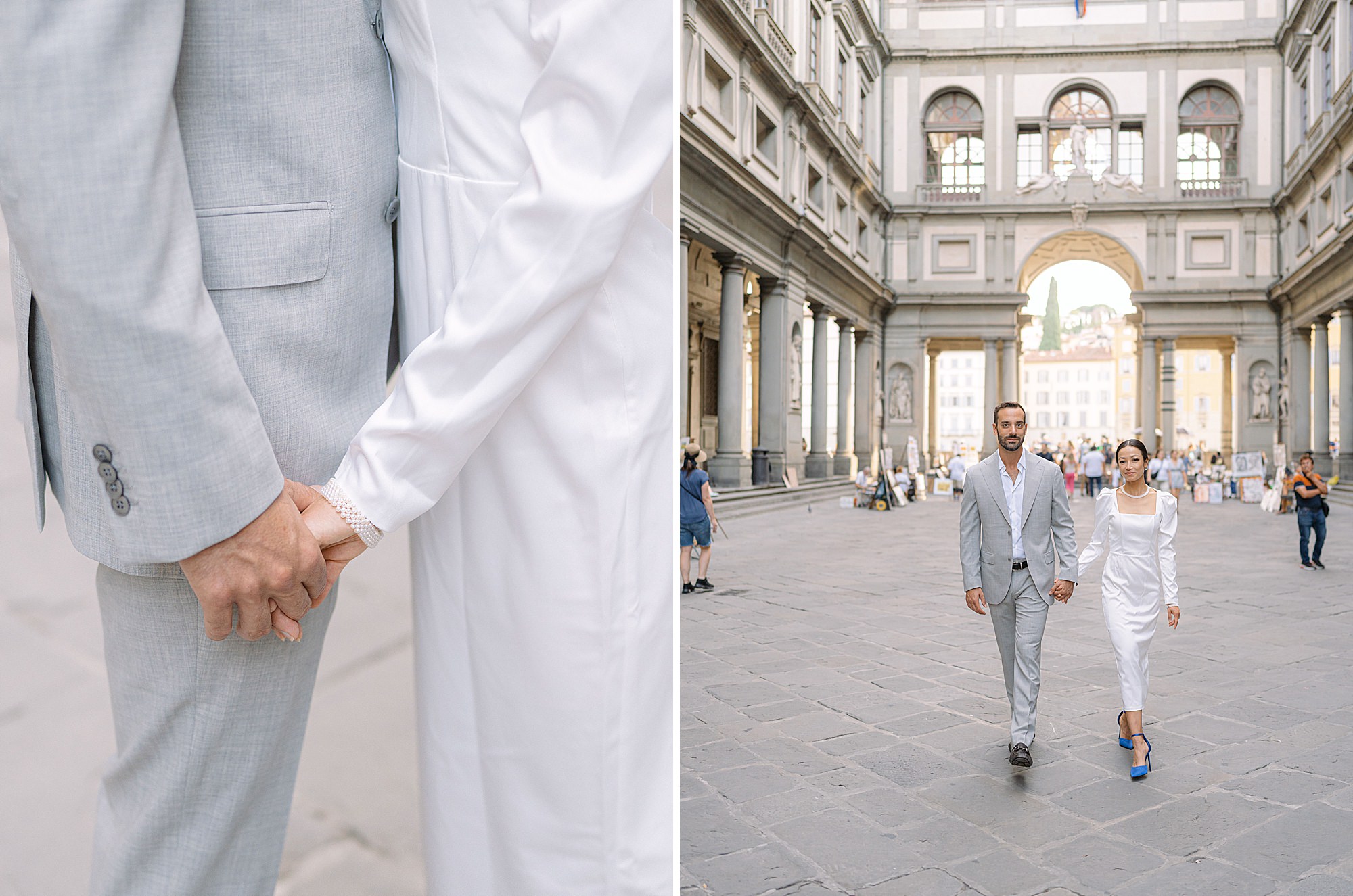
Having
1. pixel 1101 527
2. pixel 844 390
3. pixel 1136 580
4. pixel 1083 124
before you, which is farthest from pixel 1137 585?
pixel 1083 124

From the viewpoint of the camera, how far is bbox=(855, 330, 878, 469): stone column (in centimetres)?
2709

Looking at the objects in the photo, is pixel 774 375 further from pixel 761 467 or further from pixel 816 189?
pixel 816 189

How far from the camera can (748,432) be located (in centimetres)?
3038

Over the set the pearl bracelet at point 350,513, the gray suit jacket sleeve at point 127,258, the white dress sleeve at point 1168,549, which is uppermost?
the gray suit jacket sleeve at point 127,258

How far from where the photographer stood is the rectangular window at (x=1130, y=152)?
28344 millimetres

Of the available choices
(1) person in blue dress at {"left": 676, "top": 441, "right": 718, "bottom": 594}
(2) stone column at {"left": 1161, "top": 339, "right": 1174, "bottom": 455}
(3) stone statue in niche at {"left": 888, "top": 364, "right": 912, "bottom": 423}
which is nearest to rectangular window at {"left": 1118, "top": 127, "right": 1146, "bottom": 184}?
(2) stone column at {"left": 1161, "top": 339, "right": 1174, "bottom": 455}

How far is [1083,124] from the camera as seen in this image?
28250 millimetres

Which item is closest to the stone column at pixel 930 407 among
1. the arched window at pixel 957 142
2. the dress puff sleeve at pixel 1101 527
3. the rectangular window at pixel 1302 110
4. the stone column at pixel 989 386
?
the stone column at pixel 989 386

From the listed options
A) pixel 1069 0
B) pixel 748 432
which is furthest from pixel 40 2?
pixel 1069 0

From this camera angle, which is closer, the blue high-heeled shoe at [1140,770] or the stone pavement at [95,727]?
the stone pavement at [95,727]

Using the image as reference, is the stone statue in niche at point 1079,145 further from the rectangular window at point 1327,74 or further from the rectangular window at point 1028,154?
the rectangular window at point 1327,74

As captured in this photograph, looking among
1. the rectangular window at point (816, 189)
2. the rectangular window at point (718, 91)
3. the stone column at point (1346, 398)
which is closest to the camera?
the rectangular window at point (718, 91)

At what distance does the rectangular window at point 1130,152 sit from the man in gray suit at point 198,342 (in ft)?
104

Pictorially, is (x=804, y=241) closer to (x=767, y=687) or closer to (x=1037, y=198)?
(x=1037, y=198)
